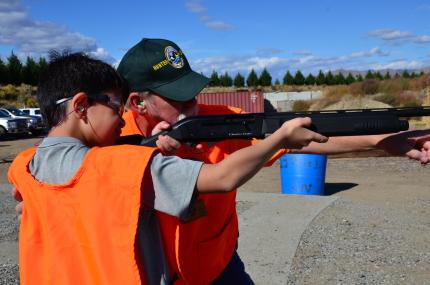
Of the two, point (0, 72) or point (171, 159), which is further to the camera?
point (0, 72)

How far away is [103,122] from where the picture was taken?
1862 millimetres

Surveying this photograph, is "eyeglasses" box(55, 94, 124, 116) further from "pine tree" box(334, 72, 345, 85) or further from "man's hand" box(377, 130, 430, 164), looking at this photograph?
"pine tree" box(334, 72, 345, 85)

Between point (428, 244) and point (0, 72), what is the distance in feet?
213

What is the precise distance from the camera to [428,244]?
19.9 ft

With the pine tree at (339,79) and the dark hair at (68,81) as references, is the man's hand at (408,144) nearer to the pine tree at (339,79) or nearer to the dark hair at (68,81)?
the dark hair at (68,81)

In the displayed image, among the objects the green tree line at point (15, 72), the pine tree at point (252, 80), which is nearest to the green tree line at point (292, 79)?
the pine tree at point (252, 80)

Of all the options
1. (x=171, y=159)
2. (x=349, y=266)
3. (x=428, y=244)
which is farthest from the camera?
(x=428, y=244)

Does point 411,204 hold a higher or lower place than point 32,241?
lower

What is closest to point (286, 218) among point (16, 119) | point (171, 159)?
point (171, 159)

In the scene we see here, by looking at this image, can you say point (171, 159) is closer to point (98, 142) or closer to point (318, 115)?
point (98, 142)

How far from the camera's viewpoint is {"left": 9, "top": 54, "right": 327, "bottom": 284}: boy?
1668 mm

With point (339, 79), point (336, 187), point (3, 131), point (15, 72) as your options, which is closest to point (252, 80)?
point (339, 79)

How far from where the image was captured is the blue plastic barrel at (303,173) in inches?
379

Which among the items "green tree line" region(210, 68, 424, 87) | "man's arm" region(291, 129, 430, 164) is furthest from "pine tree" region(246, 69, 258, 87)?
"man's arm" region(291, 129, 430, 164)
